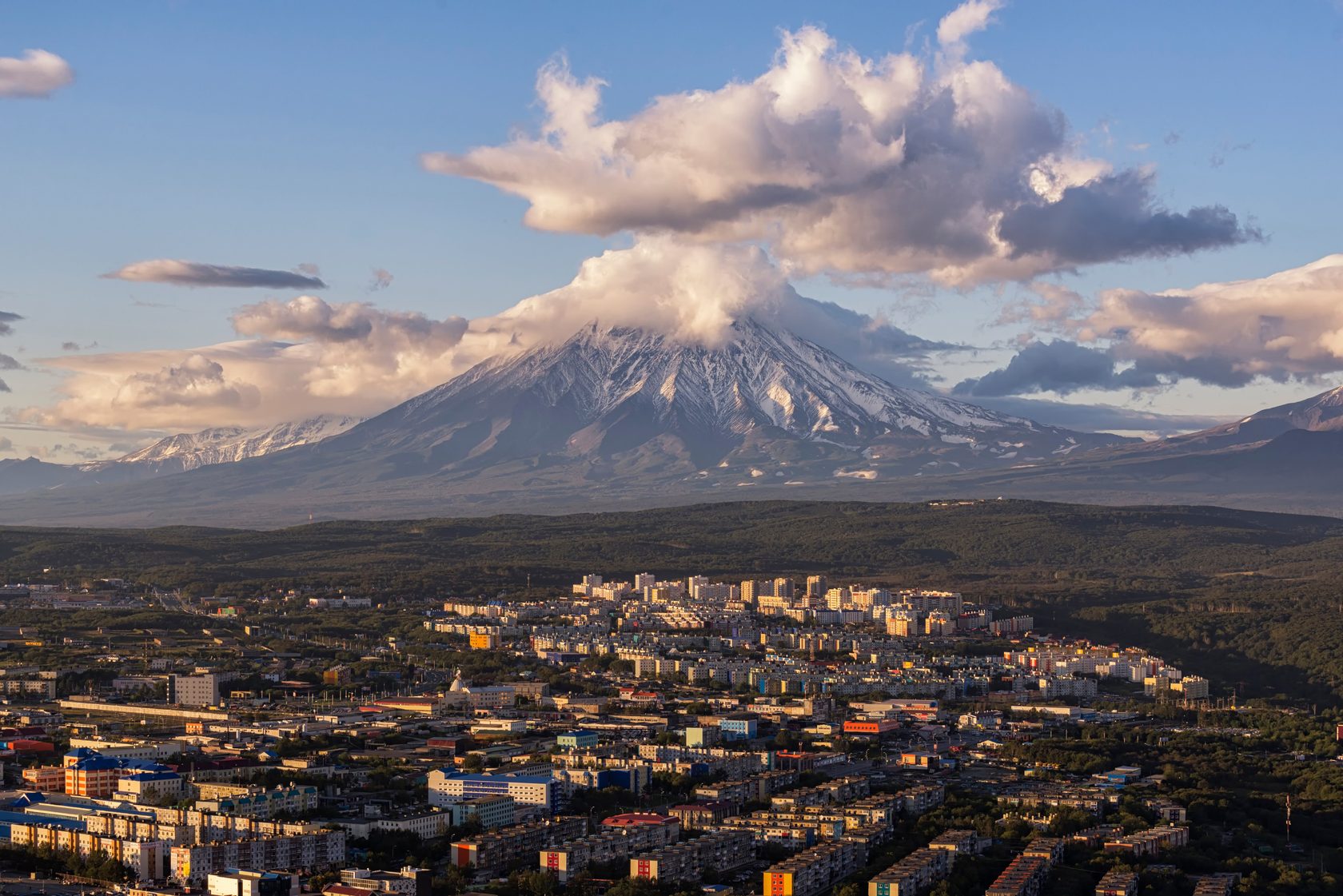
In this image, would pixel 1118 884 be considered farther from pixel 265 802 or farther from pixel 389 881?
pixel 265 802

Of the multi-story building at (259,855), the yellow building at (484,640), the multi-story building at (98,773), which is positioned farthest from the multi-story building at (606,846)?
the yellow building at (484,640)

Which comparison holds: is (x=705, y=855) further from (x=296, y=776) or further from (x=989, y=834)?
(x=296, y=776)

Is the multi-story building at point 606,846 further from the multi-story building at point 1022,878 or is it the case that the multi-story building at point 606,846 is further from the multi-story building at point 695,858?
the multi-story building at point 1022,878

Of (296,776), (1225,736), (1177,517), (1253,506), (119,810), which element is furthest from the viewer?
(1253,506)

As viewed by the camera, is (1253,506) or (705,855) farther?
(1253,506)

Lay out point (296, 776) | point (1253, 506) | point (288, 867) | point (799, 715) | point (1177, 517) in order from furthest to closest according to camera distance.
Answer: point (1253, 506) < point (1177, 517) < point (799, 715) < point (296, 776) < point (288, 867)

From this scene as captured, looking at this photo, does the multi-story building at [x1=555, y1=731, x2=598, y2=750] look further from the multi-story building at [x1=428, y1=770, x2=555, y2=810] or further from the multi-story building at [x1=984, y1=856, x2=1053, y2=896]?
the multi-story building at [x1=984, y1=856, x2=1053, y2=896]

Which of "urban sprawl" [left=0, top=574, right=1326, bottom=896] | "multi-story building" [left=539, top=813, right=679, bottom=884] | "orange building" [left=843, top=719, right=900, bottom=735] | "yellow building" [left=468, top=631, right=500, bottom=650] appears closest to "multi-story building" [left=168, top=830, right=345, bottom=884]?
"urban sprawl" [left=0, top=574, right=1326, bottom=896]

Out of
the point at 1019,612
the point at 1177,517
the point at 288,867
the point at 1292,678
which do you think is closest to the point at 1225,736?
the point at 1292,678
